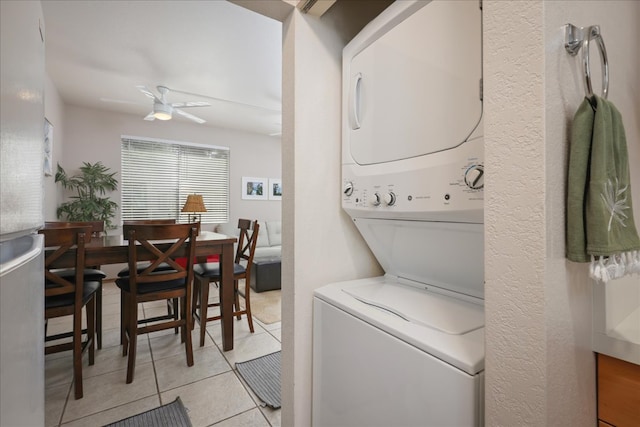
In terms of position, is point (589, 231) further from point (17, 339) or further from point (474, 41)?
point (17, 339)

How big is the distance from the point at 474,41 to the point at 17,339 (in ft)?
3.72

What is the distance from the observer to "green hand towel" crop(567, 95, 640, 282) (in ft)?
1.77

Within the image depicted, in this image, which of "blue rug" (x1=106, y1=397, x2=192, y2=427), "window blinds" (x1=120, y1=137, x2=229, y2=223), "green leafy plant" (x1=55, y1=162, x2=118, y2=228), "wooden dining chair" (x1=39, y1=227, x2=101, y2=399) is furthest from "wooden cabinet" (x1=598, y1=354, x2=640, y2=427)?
"window blinds" (x1=120, y1=137, x2=229, y2=223)

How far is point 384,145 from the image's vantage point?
1036 millimetres

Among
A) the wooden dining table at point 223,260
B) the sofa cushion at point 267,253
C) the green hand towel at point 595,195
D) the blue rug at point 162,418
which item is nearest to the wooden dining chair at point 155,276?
the wooden dining table at point 223,260

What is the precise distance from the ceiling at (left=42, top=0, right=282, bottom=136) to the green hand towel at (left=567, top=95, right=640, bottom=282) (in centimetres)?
229

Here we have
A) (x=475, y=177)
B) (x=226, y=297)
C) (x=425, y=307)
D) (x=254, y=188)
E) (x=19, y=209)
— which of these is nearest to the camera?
(x=19, y=209)

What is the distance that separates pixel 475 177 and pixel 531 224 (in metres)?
0.25

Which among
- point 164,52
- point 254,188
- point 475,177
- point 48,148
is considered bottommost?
point 475,177

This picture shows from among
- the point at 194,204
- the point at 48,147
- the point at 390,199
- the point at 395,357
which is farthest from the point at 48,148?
the point at 395,357

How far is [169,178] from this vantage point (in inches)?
190

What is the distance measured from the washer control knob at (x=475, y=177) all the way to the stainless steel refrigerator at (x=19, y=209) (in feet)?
3.00

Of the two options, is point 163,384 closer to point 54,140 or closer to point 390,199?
point 390,199

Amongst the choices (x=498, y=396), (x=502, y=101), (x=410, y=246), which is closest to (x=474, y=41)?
(x=502, y=101)
